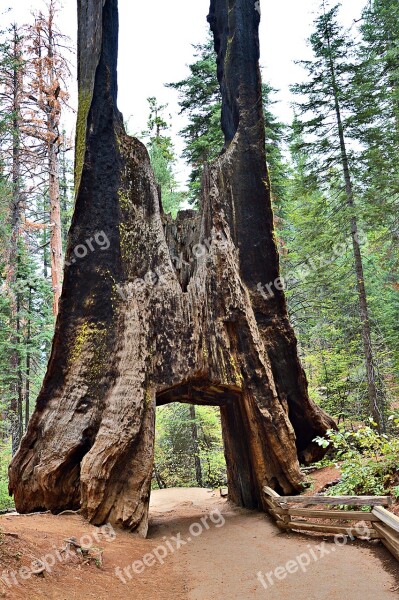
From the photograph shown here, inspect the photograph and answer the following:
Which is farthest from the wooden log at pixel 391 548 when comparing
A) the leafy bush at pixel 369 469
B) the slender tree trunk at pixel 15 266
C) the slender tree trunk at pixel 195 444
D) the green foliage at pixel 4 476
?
the slender tree trunk at pixel 15 266

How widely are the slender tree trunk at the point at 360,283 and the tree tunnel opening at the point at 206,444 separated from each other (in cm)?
A: 443

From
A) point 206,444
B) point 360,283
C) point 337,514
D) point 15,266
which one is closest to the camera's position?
point 337,514

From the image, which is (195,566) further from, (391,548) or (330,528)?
(391,548)

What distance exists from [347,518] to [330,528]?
0.54 meters

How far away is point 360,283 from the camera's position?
14.8 m

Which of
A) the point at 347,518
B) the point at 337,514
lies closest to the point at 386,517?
the point at 347,518

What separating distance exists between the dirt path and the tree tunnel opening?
2616mm

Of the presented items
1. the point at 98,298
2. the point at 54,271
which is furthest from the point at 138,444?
the point at 54,271

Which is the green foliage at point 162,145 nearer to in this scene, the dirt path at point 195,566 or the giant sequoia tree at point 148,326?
the giant sequoia tree at point 148,326

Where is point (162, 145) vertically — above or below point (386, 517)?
above

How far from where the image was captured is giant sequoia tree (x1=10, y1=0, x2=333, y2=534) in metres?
8.55

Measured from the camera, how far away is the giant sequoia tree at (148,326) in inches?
337

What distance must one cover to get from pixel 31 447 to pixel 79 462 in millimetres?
1033

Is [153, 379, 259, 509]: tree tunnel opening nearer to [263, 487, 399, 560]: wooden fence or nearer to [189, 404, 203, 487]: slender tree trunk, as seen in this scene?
[189, 404, 203, 487]: slender tree trunk
